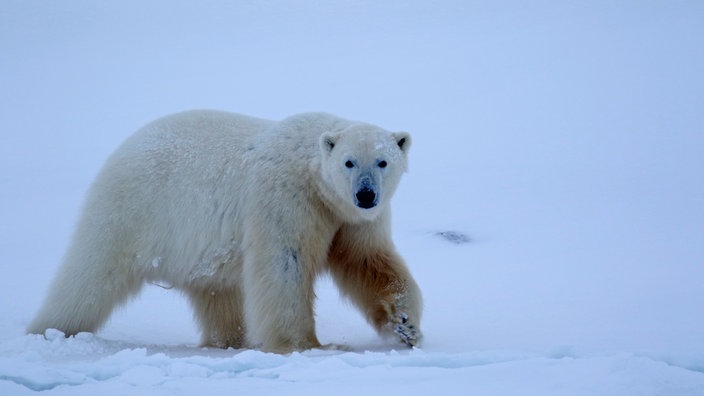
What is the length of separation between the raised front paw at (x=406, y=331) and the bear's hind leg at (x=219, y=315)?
4.64 ft

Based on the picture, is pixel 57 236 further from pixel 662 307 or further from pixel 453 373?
pixel 453 373

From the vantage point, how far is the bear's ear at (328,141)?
16.6 feet

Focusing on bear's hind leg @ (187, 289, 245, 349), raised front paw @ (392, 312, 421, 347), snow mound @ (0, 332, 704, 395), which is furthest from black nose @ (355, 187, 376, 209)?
bear's hind leg @ (187, 289, 245, 349)

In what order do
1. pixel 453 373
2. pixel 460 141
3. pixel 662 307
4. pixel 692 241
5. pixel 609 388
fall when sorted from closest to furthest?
pixel 609 388 < pixel 453 373 < pixel 662 307 < pixel 692 241 < pixel 460 141

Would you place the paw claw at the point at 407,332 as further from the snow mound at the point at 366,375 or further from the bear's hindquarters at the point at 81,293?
the bear's hindquarters at the point at 81,293

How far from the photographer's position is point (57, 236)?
9.20 meters

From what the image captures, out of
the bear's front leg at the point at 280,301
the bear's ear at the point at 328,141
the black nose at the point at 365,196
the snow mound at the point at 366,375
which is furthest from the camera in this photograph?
the bear's ear at the point at 328,141

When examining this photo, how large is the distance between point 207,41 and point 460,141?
12.4 meters

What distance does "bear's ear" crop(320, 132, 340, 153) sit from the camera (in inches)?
199

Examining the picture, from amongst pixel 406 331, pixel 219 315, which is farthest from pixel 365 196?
pixel 219 315

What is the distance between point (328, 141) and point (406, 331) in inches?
48.7

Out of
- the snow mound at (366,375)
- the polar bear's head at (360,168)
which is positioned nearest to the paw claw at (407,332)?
the polar bear's head at (360,168)

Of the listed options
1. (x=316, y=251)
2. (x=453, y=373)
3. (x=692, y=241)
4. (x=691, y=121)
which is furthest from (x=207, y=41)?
(x=453, y=373)

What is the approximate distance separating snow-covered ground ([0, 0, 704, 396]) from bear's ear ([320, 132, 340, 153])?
48.5 inches
